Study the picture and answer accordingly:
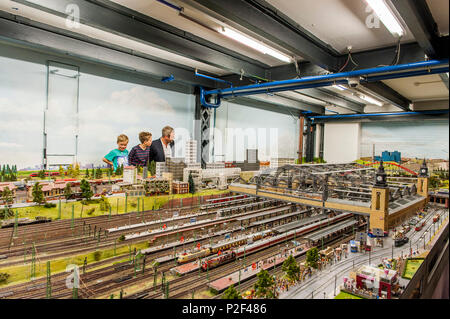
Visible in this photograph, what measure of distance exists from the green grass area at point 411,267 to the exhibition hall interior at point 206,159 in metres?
0.02

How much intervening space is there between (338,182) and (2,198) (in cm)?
480

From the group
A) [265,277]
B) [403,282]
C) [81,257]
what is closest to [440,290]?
[403,282]

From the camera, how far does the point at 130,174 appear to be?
477 centimetres

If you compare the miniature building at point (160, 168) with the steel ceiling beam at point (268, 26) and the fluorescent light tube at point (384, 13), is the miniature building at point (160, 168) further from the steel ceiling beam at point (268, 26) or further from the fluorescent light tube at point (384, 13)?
the fluorescent light tube at point (384, 13)

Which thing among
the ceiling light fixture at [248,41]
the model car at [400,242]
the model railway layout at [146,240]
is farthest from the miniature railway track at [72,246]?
the ceiling light fixture at [248,41]

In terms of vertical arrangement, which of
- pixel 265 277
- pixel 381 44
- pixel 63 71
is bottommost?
pixel 265 277

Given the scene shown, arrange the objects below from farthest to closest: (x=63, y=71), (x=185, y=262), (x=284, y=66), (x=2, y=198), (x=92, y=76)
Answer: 1. (x=284, y=66)
2. (x=92, y=76)
3. (x=63, y=71)
4. (x=2, y=198)
5. (x=185, y=262)

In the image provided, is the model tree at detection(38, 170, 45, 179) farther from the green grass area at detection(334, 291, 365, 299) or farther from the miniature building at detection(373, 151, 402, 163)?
the miniature building at detection(373, 151, 402, 163)

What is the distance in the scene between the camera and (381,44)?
12.2 feet

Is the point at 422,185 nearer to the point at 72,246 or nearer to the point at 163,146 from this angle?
the point at 72,246

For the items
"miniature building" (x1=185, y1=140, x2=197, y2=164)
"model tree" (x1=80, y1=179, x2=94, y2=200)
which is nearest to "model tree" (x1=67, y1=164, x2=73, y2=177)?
"model tree" (x1=80, y1=179, x2=94, y2=200)

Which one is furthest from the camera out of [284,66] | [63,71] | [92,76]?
[284,66]

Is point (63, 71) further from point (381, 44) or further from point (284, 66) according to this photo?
point (381, 44)
